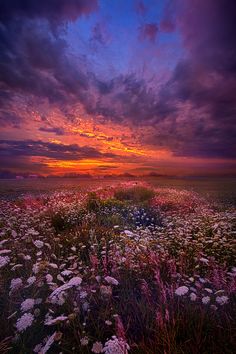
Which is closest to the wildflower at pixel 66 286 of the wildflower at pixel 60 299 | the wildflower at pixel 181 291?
the wildflower at pixel 60 299

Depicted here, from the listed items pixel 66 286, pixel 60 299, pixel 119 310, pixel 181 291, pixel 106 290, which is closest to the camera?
pixel 66 286

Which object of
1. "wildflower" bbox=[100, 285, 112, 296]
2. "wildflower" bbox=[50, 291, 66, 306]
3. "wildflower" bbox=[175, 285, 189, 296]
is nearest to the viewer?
"wildflower" bbox=[175, 285, 189, 296]

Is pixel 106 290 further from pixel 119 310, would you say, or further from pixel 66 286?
pixel 66 286

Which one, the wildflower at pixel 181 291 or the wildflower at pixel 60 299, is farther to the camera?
the wildflower at pixel 60 299

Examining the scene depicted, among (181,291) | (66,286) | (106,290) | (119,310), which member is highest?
(66,286)

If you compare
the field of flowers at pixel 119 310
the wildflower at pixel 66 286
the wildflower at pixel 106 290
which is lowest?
the field of flowers at pixel 119 310

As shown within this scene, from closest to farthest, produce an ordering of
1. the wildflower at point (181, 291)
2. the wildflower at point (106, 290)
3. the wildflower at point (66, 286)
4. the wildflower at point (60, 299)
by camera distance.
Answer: the wildflower at point (66, 286)
the wildflower at point (181, 291)
the wildflower at point (60, 299)
the wildflower at point (106, 290)

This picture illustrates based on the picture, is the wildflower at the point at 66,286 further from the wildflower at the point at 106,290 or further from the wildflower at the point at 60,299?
the wildflower at the point at 106,290

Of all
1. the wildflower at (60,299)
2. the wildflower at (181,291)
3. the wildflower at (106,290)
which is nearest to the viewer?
the wildflower at (181,291)

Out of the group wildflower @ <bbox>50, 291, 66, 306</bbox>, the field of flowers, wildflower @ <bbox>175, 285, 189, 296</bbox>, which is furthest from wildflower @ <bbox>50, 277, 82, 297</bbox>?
wildflower @ <bbox>175, 285, 189, 296</bbox>

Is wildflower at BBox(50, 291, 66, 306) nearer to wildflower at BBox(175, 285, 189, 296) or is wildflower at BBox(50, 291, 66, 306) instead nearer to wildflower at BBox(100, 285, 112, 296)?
wildflower at BBox(100, 285, 112, 296)

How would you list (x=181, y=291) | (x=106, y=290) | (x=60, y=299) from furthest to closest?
(x=106, y=290)
(x=60, y=299)
(x=181, y=291)

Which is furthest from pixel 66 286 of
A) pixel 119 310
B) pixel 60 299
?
pixel 119 310

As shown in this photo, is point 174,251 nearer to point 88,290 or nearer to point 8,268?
point 88,290
